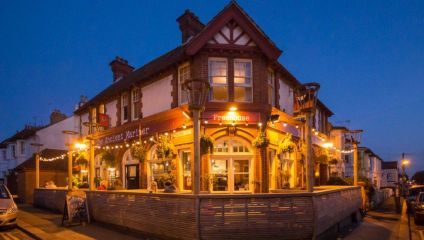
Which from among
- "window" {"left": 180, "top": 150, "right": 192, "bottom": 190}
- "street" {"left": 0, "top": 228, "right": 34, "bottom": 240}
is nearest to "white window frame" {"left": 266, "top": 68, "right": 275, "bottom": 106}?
"window" {"left": 180, "top": 150, "right": 192, "bottom": 190}

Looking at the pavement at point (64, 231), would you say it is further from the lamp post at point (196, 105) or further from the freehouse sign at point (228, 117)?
the freehouse sign at point (228, 117)

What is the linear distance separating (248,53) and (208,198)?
774cm

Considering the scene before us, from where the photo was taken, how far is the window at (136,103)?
19.9 m

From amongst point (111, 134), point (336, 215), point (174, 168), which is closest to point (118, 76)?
point (111, 134)

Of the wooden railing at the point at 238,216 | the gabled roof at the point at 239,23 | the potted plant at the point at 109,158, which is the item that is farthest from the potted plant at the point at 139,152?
the wooden railing at the point at 238,216

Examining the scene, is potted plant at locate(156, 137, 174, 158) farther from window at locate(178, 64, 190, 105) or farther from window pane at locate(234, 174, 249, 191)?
window pane at locate(234, 174, 249, 191)

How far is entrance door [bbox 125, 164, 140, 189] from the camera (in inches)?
779

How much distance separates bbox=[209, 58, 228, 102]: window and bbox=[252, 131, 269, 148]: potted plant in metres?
2.06

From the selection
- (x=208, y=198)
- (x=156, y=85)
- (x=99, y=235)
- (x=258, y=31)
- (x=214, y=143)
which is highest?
(x=258, y=31)

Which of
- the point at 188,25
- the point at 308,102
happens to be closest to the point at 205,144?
the point at 308,102

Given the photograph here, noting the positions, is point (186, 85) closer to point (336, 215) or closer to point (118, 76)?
point (336, 215)

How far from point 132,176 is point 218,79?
792 cm

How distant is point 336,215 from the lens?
12453mm

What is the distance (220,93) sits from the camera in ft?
51.2
